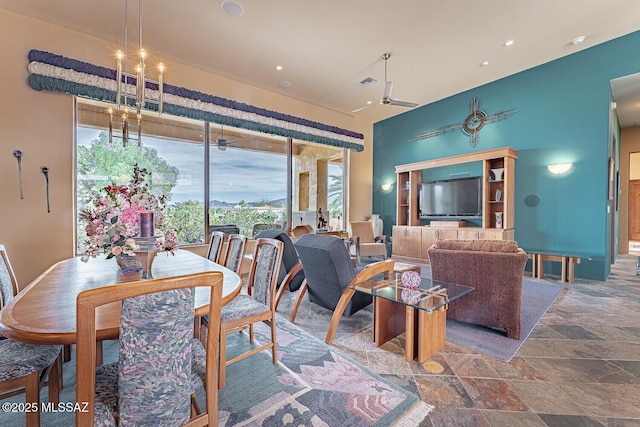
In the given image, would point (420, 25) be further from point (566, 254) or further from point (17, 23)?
point (17, 23)

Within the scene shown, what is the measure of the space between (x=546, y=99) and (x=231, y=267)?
574 cm

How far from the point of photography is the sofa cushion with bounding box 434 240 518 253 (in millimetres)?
2416

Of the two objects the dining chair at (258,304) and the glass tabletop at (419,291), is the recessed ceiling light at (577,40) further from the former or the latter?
the dining chair at (258,304)

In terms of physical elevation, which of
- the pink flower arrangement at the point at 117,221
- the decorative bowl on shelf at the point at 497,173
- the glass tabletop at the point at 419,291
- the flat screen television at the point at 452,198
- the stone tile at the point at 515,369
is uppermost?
the decorative bowl on shelf at the point at 497,173

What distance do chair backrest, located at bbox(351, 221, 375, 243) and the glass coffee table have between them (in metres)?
3.35

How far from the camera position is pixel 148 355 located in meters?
0.98

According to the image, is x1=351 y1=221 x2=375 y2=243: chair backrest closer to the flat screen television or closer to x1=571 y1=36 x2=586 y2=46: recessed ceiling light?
the flat screen television

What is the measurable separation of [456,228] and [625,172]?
17.8ft

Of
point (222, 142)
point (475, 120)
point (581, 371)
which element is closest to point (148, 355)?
point (581, 371)

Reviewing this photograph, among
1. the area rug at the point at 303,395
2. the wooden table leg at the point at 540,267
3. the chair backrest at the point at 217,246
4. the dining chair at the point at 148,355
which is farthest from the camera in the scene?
the wooden table leg at the point at 540,267

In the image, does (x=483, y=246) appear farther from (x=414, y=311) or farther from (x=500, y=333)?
(x=414, y=311)

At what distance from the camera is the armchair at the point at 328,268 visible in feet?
8.04

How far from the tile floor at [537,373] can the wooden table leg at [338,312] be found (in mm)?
106

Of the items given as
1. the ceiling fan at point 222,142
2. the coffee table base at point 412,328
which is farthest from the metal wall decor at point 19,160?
the coffee table base at point 412,328
